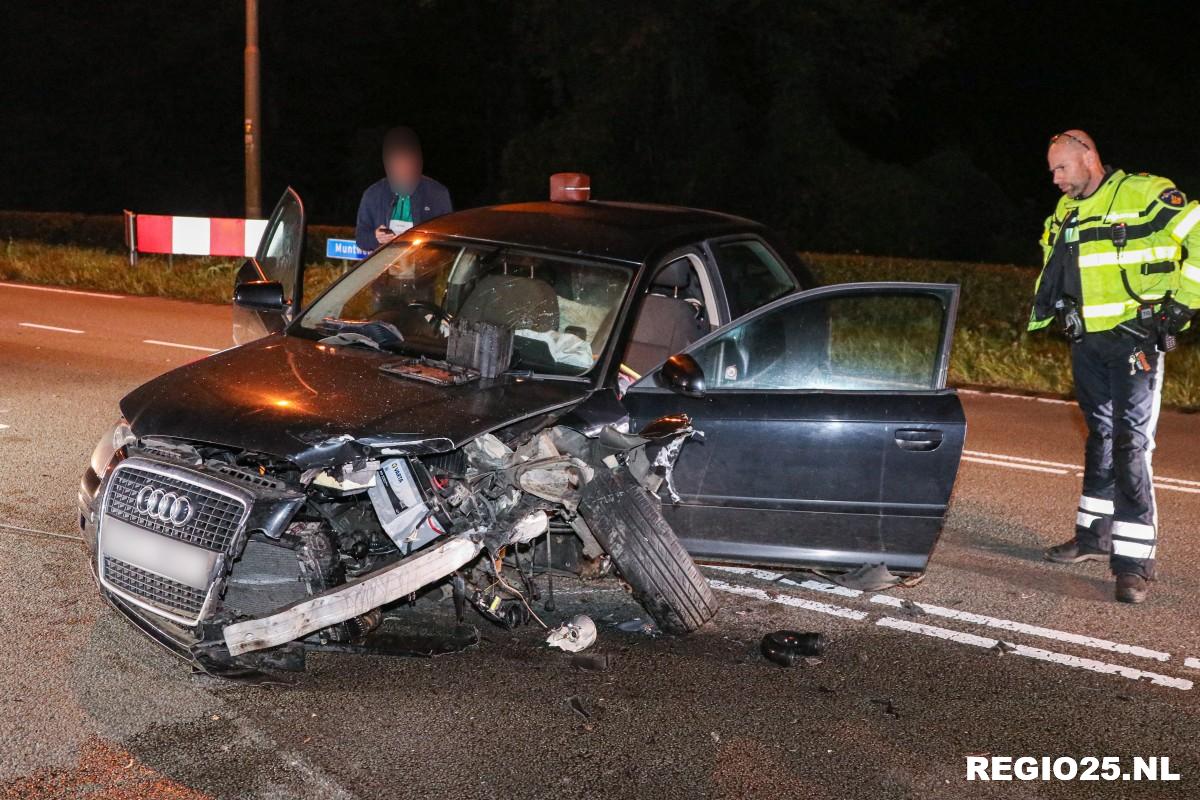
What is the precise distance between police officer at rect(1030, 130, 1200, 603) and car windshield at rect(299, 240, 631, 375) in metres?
2.09

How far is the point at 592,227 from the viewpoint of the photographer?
616cm

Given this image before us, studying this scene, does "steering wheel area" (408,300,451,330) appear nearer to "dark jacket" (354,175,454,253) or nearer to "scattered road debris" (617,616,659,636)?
"scattered road debris" (617,616,659,636)

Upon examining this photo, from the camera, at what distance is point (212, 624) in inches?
174

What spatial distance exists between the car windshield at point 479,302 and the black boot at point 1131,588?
2.53 m

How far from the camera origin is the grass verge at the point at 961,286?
453 inches

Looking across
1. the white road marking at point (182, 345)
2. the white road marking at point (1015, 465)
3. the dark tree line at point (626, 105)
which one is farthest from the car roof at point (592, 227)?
the dark tree line at point (626, 105)

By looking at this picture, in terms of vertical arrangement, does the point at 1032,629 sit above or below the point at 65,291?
above

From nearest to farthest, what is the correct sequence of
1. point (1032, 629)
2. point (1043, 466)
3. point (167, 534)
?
point (167, 534), point (1032, 629), point (1043, 466)

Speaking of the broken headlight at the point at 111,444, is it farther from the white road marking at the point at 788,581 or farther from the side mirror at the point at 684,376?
the white road marking at the point at 788,581

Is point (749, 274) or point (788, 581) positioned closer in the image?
point (788, 581)

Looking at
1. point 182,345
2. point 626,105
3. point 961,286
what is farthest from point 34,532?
point 626,105

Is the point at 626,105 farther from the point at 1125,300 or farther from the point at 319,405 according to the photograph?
the point at 319,405

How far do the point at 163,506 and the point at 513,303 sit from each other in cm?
190

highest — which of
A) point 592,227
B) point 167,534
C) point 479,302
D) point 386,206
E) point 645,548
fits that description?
point 592,227
